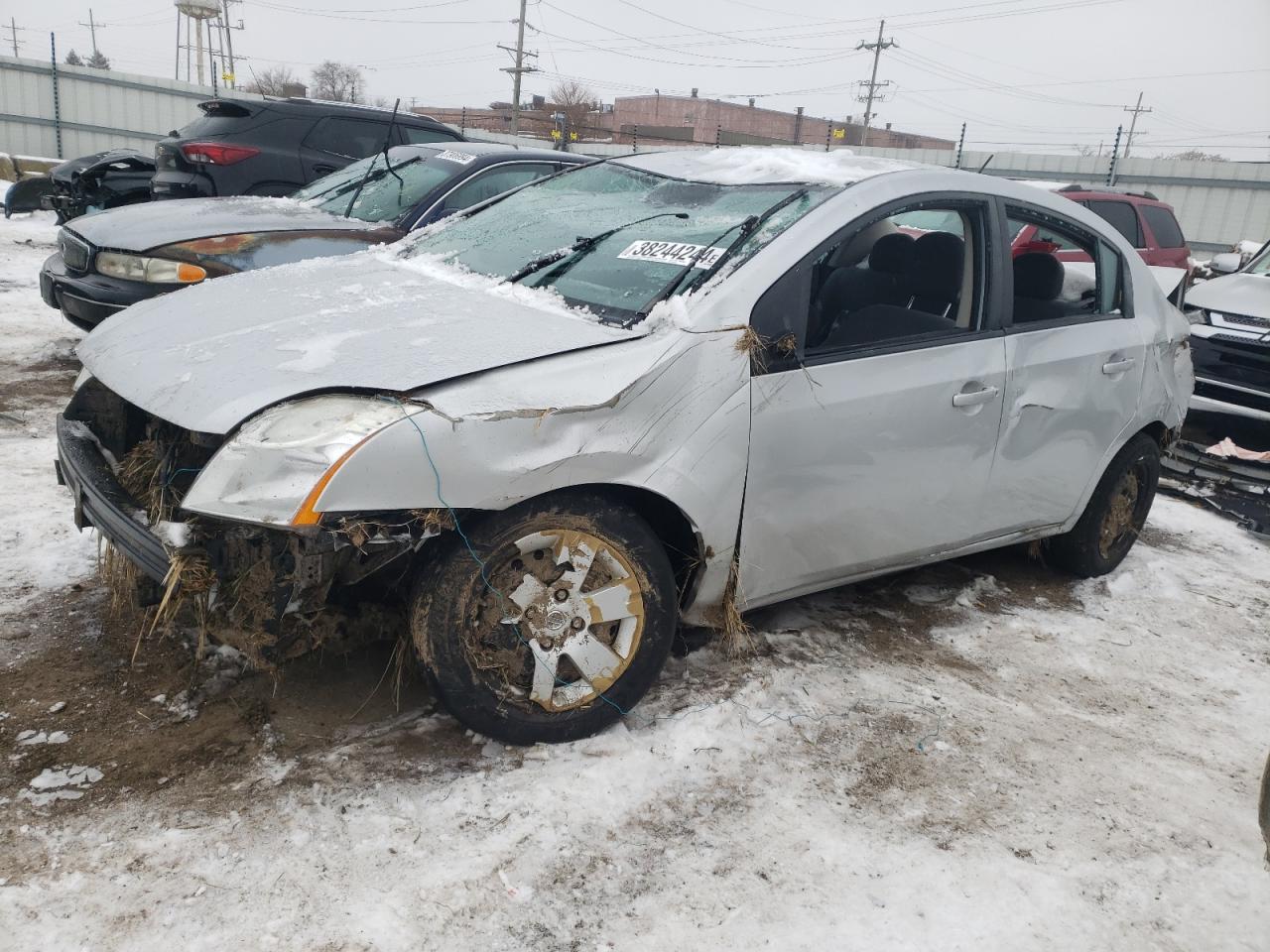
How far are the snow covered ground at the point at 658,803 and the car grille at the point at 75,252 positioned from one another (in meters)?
2.26

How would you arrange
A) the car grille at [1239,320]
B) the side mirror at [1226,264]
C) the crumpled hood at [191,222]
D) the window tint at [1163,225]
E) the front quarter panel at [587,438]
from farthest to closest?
the window tint at [1163,225] → the side mirror at [1226,264] → the car grille at [1239,320] → the crumpled hood at [191,222] → the front quarter panel at [587,438]

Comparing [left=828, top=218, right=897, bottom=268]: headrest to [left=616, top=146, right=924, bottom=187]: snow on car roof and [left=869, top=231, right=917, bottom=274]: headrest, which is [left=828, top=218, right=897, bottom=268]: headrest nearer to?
[left=869, top=231, right=917, bottom=274]: headrest

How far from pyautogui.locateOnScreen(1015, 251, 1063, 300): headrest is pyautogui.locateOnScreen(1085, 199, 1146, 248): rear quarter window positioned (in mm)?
7252

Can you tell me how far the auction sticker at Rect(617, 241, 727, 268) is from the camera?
9.32 feet

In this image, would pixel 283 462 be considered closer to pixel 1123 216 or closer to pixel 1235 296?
pixel 1235 296

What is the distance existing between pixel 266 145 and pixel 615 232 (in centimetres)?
536

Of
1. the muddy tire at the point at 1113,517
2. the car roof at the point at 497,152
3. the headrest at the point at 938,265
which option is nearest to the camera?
the headrest at the point at 938,265

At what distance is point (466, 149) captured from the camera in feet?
20.6

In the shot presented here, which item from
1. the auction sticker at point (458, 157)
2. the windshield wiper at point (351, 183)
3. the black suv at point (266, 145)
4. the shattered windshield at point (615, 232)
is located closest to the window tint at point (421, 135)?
the black suv at point (266, 145)

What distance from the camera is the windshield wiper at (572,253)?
10.2 feet

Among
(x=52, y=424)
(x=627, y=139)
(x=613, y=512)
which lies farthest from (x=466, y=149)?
(x=627, y=139)

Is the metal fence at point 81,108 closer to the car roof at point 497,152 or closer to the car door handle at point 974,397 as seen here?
the car roof at point 497,152

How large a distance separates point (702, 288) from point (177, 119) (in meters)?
23.9

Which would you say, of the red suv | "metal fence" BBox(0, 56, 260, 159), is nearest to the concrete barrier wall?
"metal fence" BBox(0, 56, 260, 159)
